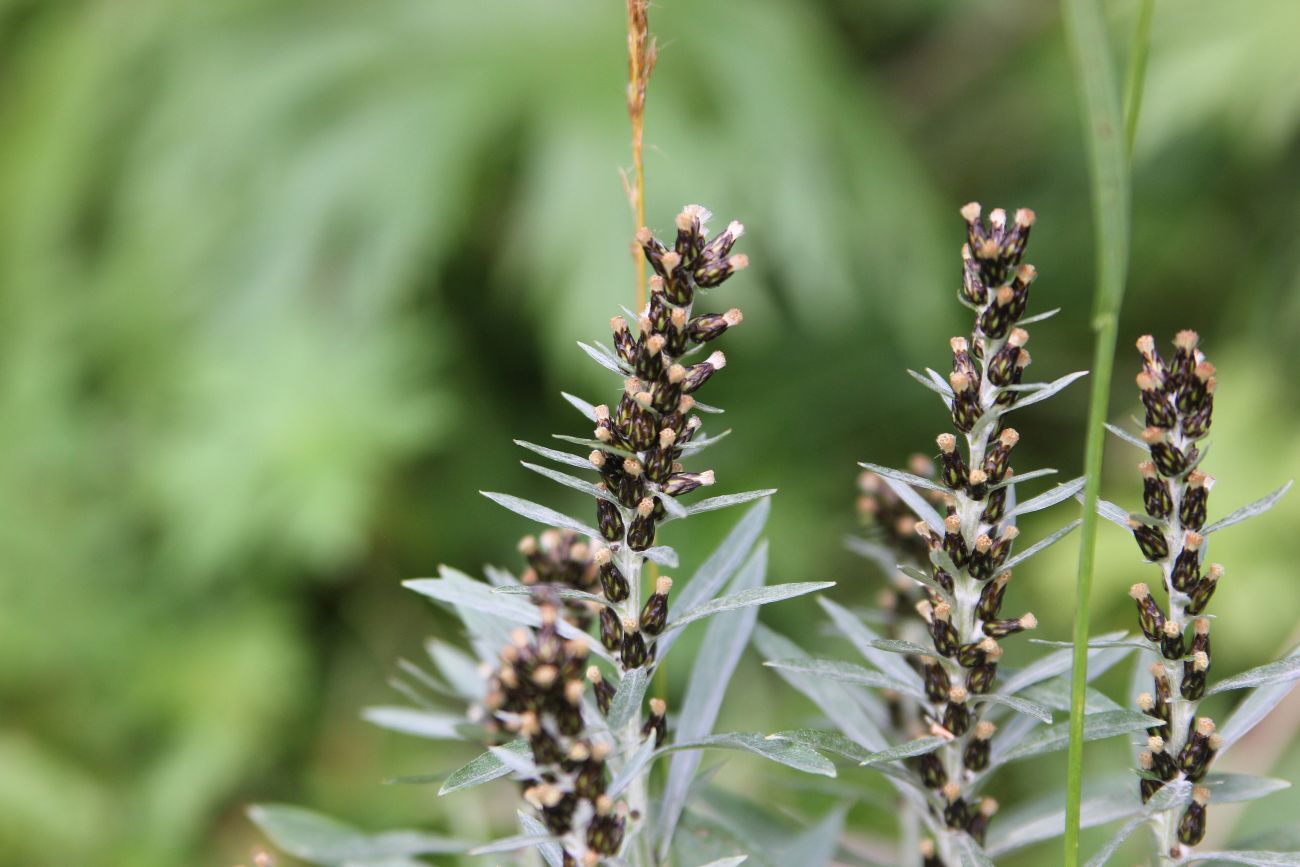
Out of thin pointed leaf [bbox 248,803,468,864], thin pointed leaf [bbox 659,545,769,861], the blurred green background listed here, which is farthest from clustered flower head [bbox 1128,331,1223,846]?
the blurred green background

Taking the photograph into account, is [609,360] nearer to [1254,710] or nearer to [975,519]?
[975,519]

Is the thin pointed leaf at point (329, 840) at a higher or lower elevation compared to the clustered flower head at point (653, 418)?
lower

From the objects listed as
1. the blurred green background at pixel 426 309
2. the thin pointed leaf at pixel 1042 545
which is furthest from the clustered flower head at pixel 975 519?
the blurred green background at pixel 426 309

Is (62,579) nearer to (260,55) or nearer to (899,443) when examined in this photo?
(260,55)

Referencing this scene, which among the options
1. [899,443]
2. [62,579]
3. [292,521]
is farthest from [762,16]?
[62,579]

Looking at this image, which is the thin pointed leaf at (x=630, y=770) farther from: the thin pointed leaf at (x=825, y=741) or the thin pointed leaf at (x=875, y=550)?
the thin pointed leaf at (x=875, y=550)

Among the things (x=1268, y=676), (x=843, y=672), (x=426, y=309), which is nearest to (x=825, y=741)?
(x=843, y=672)

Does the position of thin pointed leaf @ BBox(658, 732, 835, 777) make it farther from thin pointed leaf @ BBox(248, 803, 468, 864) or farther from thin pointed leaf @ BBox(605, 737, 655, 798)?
thin pointed leaf @ BBox(248, 803, 468, 864)
